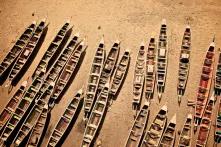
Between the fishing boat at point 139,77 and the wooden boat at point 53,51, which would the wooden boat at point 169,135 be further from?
the wooden boat at point 53,51

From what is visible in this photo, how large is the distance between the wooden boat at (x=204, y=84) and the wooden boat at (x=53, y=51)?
13204 mm

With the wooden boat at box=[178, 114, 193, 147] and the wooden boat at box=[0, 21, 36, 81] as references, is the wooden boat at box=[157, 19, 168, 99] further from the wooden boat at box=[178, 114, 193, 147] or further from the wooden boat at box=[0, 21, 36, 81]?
the wooden boat at box=[0, 21, 36, 81]

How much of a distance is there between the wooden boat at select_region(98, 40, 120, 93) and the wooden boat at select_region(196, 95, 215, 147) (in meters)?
8.73

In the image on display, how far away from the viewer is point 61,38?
29188 mm

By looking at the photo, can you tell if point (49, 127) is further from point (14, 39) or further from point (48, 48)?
point (14, 39)

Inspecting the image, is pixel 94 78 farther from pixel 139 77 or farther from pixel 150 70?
pixel 150 70

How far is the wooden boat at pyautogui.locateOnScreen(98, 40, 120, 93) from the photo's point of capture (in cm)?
2725

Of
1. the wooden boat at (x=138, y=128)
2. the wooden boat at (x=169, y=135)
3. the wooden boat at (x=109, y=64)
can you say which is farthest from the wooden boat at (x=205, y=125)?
the wooden boat at (x=109, y=64)

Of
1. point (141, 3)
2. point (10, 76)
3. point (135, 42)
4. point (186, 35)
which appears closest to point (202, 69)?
point (186, 35)

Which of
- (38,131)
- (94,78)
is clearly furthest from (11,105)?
(94,78)

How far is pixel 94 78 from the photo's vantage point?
90.0ft

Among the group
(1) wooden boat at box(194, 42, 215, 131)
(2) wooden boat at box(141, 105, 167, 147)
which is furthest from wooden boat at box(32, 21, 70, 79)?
(1) wooden boat at box(194, 42, 215, 131)

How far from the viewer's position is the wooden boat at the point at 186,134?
2473cm

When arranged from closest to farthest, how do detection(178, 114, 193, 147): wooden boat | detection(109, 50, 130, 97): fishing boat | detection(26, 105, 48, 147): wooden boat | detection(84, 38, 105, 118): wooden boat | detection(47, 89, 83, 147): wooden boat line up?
detection(178, 114, 193, 147): wooden boat < detection(47, 89, 83, 147): wooden boat < detection(26, 105, 48, 147): wooden boat < detection(84, 38, 105, 118): wooden boat < detection(109, 50, 130, 97): fishing boat
